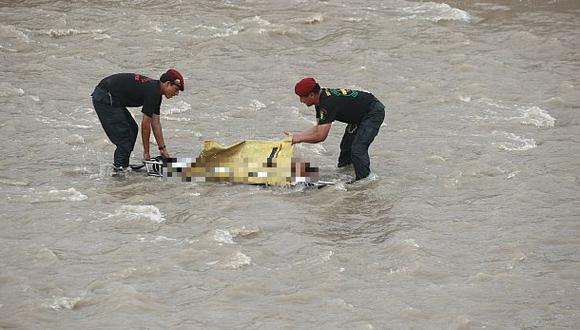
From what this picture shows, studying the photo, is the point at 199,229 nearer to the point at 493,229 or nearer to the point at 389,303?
the point at 389,303

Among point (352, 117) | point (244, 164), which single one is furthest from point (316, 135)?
point (244, 164)

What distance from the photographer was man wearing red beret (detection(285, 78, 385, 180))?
10.5 metres

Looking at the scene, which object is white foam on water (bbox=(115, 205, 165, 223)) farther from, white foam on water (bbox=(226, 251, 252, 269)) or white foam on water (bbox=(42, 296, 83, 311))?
white foam on water (bbox=(42, 296, 83, 311))

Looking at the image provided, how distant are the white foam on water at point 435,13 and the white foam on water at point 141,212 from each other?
1015cm

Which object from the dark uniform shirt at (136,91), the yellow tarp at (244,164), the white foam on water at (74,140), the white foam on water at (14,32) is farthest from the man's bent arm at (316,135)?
the white foam on water at (14,32)

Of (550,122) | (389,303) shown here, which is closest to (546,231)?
(389,303)

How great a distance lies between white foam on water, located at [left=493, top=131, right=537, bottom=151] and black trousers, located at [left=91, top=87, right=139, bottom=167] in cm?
504

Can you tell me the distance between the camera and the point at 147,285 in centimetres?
836

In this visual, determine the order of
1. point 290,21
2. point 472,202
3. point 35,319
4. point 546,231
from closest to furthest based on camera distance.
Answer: point 35,319 → point 546,231 → point 472,202 → point 290,21

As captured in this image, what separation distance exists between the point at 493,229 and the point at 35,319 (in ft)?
15.9

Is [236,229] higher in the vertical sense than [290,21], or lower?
lower

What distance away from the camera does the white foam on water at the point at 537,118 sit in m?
13.4

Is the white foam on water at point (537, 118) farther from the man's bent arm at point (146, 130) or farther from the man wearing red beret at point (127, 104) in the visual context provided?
the man's bent arm at point (146, 130)

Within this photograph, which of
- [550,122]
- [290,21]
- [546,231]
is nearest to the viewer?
[546,231]
